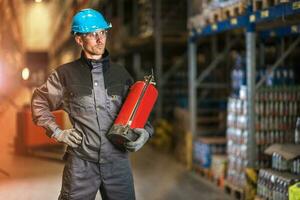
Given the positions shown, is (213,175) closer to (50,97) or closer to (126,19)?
(50,97)

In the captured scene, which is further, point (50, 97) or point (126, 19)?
point (126, 19)

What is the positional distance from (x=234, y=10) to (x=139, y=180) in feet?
9.94

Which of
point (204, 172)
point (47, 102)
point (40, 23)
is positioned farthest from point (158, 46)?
point (40, 23)

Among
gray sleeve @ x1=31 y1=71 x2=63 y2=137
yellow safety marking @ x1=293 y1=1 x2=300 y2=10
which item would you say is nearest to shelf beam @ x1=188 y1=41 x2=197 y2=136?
yellow safety marking @ x1=293 y1=1 x2=300 y2=10

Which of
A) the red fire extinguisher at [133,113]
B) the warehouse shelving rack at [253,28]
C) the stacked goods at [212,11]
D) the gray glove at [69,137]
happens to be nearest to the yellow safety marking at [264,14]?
the warehouse shelving rack at [253,28]

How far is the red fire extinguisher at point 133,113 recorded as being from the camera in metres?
3.52

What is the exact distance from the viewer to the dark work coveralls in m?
3.66

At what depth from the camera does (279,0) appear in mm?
5445

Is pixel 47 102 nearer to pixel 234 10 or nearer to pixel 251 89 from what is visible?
pixel 251 89

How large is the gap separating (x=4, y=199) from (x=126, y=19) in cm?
1044

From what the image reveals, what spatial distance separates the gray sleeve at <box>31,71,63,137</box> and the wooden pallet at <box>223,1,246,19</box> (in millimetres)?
3349

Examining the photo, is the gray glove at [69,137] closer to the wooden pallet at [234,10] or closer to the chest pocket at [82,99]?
the chest pocket at [82,99]

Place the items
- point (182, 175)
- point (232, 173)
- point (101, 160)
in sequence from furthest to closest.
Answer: point (182, 175) < point (232, 173) < point (101, 160)

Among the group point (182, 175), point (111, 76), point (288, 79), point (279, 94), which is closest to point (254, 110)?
point (279, 94)
